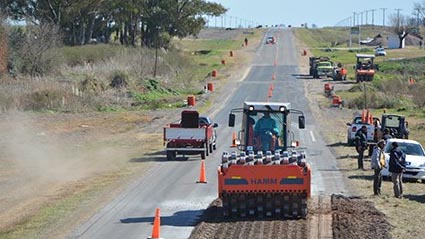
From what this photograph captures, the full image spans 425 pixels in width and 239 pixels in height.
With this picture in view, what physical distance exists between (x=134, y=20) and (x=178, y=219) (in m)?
94.5

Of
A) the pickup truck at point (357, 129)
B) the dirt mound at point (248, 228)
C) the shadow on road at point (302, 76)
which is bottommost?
the dirt mound at point (248, 228)

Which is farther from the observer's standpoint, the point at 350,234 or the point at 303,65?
the point at 303,65

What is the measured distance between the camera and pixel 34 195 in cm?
3011

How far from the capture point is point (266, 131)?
2439 centimetres

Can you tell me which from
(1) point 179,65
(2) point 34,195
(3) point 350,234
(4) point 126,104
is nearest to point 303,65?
(1) point 179,65

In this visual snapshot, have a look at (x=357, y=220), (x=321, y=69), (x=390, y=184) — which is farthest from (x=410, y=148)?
(x=321, y=69)

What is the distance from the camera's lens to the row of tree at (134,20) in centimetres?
9782

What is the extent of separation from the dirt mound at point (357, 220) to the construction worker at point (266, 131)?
257cm

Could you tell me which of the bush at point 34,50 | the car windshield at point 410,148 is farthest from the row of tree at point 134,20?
the car windshield at point 410,148

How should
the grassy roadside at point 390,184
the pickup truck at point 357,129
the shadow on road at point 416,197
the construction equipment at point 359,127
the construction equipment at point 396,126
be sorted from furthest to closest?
the construction equipment at point 396,126 → the pickup truck at point 357,129 → the construction equipment at point 359,127 → the shadow on road at point 416,197 → the grassy roadside at point 390,184

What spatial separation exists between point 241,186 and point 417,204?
6.40 m

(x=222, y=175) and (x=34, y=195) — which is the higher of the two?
(x=222, y=175)

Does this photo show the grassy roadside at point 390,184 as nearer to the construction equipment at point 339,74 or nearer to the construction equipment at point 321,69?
the construction equipment at point 339,74

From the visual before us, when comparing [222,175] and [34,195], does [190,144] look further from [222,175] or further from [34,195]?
[222,175]
